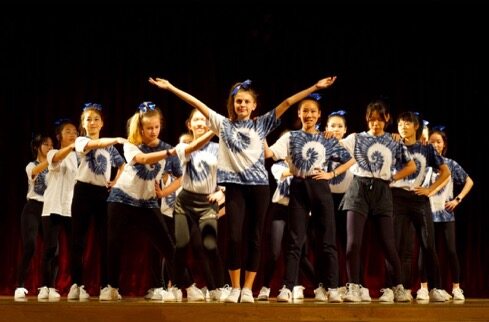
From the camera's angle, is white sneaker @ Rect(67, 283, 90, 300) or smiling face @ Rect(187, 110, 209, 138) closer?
white sneaker @ Rect(67, 283, 90, 300)

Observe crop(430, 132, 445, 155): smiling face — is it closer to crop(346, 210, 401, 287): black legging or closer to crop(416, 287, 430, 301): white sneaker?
crop(416, 287, 430, 301): white sneaker

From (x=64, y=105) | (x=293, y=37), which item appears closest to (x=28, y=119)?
(x=64, y=105)

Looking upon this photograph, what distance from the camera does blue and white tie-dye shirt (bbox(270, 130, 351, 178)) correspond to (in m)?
4.84

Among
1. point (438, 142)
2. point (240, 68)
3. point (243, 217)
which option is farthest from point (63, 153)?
point (438, 142)

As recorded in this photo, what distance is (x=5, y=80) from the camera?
25.3 ft

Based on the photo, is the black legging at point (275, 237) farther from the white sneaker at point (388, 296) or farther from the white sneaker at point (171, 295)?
the white sneaker at point (388, 296)

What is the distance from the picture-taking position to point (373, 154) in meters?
5.01

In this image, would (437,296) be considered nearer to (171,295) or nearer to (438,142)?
(438,142)

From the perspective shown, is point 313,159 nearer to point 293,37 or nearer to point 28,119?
point 293,37

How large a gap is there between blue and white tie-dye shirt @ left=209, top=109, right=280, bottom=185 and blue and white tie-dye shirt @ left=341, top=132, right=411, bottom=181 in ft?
2.49

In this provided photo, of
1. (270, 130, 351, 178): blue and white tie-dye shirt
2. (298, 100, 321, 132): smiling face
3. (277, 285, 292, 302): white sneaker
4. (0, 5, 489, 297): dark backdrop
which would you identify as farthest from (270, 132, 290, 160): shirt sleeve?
(0, 5, 489, 297): dark backdrop

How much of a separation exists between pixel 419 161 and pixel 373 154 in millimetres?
587

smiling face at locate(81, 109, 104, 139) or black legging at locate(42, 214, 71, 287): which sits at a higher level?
smiling face at locate(81, 109, 104, 139)

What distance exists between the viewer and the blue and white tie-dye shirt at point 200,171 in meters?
5.08
